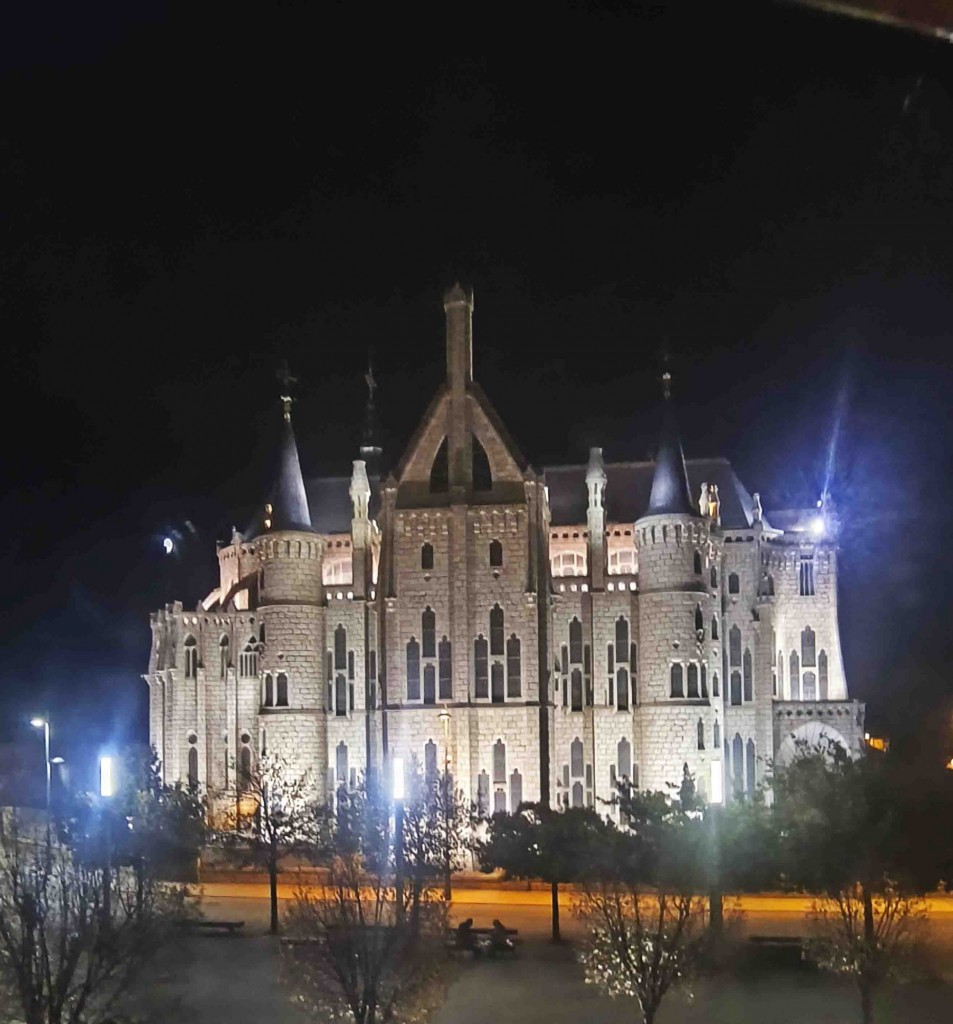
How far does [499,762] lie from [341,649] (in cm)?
1014

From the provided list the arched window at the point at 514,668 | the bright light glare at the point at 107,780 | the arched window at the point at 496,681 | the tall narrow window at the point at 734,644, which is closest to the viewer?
the bright light glare at the point at 107,780

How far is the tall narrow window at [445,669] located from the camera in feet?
223

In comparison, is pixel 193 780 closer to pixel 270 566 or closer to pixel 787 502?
pixel 270 566

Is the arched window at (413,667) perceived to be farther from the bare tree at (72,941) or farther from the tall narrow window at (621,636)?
the bare tree at (72,941)

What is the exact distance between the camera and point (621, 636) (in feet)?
226

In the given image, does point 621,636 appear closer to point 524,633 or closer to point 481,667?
point 524,633

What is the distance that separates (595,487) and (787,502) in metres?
13.7

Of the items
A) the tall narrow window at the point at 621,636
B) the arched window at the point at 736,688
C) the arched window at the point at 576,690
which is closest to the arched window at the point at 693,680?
the tall narrow window at the point at 621,636

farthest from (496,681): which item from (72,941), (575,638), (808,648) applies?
(72,941)

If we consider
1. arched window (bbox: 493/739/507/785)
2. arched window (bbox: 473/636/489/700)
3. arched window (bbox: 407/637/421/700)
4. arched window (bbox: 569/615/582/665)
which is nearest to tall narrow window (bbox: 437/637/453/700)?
arched window (bbox: 407/637/421/700)

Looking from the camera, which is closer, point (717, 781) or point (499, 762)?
point (717, 781)

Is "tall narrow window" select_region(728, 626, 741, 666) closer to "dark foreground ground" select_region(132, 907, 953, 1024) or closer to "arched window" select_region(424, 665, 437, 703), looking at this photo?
"arched window" select_region(424, 665, 437, 703)

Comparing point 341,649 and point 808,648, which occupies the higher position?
point 341,649

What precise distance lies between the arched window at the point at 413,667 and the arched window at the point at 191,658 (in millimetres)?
13354
